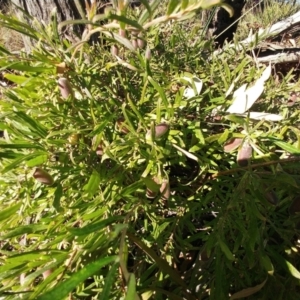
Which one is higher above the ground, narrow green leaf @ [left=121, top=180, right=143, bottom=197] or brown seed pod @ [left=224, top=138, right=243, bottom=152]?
brown seed pod @ [left=224, top=138, right=243, bottom=152]

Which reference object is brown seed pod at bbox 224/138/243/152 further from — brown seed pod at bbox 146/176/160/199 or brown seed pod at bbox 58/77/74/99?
brown seed pod at bbox 58/77/74/99

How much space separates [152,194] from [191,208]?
113mm

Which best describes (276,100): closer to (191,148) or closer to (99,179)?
(191,148)

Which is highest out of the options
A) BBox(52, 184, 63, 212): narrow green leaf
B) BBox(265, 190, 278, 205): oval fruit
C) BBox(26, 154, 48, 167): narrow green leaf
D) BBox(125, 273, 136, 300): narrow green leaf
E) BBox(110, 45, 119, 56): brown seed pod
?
BBox(110, 45, 119, 56): brown seed pod

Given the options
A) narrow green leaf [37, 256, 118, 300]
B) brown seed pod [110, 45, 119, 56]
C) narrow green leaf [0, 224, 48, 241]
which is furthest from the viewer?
brown seed pod [110, 45, 119, 56]

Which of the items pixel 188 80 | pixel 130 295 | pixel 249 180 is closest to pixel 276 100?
pixel 188 80

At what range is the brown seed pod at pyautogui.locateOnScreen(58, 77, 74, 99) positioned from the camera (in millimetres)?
559

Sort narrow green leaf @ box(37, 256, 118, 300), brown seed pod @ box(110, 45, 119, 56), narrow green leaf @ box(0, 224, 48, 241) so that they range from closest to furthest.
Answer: narrow green leaf @ box(37, 256, 118, 300), narrow green leaf @ box(0, 224, 48, 241), brown seed pod @ box(110, 45, 119, 56)

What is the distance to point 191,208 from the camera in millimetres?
614

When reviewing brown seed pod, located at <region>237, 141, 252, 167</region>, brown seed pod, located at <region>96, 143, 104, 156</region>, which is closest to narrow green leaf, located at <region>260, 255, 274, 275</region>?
brown seed pod, located at <region>237, 141, 252, 167</region>

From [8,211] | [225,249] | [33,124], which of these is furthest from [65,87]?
[225,249]

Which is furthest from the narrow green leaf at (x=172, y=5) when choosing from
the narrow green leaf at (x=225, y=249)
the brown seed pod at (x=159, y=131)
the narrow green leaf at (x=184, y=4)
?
the narrow green leaf at (x=225, y=249)

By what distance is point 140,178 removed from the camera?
1.79 feet

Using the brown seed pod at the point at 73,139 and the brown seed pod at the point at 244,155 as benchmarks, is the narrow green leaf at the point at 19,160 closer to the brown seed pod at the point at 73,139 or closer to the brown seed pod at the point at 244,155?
the brown seed pod at the point at 73,139
